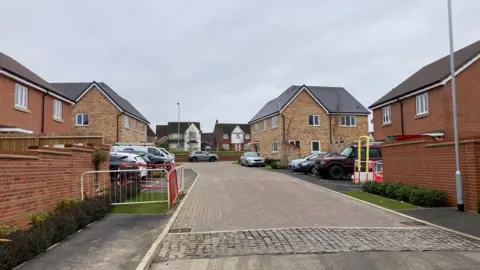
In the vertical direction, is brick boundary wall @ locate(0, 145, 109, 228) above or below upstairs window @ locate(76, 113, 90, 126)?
below

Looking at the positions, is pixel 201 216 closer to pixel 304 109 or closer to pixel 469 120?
pixel 469 120

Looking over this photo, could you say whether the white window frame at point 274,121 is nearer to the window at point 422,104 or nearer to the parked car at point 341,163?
the window at point 422,104

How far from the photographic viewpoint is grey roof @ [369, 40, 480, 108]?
72.8ft

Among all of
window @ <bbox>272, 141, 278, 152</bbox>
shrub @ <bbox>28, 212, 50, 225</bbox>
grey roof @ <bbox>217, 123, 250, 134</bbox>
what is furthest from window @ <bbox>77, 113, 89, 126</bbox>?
grey roof @ <bbox>217, 123, 250, 134</bbox>

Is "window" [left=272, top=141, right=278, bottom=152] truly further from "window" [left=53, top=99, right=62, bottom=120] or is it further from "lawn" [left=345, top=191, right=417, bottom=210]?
"lawn" [left=345, top=191, right=417, bottom=210]

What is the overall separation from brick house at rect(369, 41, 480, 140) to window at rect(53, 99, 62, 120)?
22.1 meters

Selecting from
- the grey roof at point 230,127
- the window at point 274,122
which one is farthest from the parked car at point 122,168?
the grey roof at point 230,127

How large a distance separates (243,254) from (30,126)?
1735 cm

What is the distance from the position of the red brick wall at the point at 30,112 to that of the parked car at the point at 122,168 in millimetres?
4881

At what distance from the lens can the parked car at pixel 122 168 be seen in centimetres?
1266

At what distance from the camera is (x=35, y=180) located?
7887 mm

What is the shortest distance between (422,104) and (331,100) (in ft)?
62.3

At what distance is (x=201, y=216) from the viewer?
10359 millimetres

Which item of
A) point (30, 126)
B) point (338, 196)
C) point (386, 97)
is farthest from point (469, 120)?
point (30, 126)
